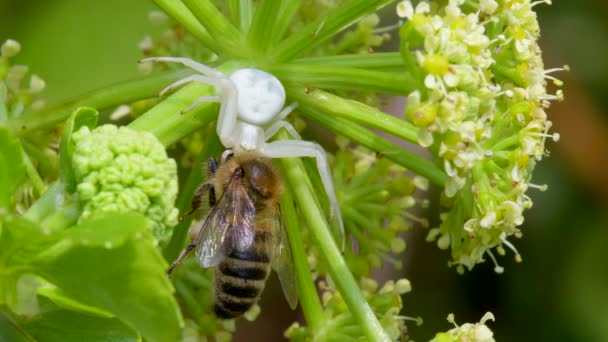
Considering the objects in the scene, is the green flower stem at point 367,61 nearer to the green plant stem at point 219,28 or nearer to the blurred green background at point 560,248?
the green plant stem at point 219,28

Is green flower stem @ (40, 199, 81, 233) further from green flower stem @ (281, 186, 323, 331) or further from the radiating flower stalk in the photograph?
green flower stem @ (281, 186, 323, 331)

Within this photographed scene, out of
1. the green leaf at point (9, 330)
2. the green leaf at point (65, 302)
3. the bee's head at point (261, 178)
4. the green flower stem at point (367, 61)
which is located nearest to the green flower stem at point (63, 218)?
the green leaf at point (65, 302)

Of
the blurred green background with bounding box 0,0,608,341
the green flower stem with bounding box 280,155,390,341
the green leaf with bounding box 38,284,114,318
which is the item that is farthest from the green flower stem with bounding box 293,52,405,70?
the blurred green background with bounding box 0,0,608,341

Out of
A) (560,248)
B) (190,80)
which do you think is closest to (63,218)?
(190,80)

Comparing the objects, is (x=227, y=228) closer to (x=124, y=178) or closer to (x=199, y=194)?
(x=199, y=194)

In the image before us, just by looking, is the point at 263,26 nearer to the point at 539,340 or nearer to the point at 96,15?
the point at 96,15
